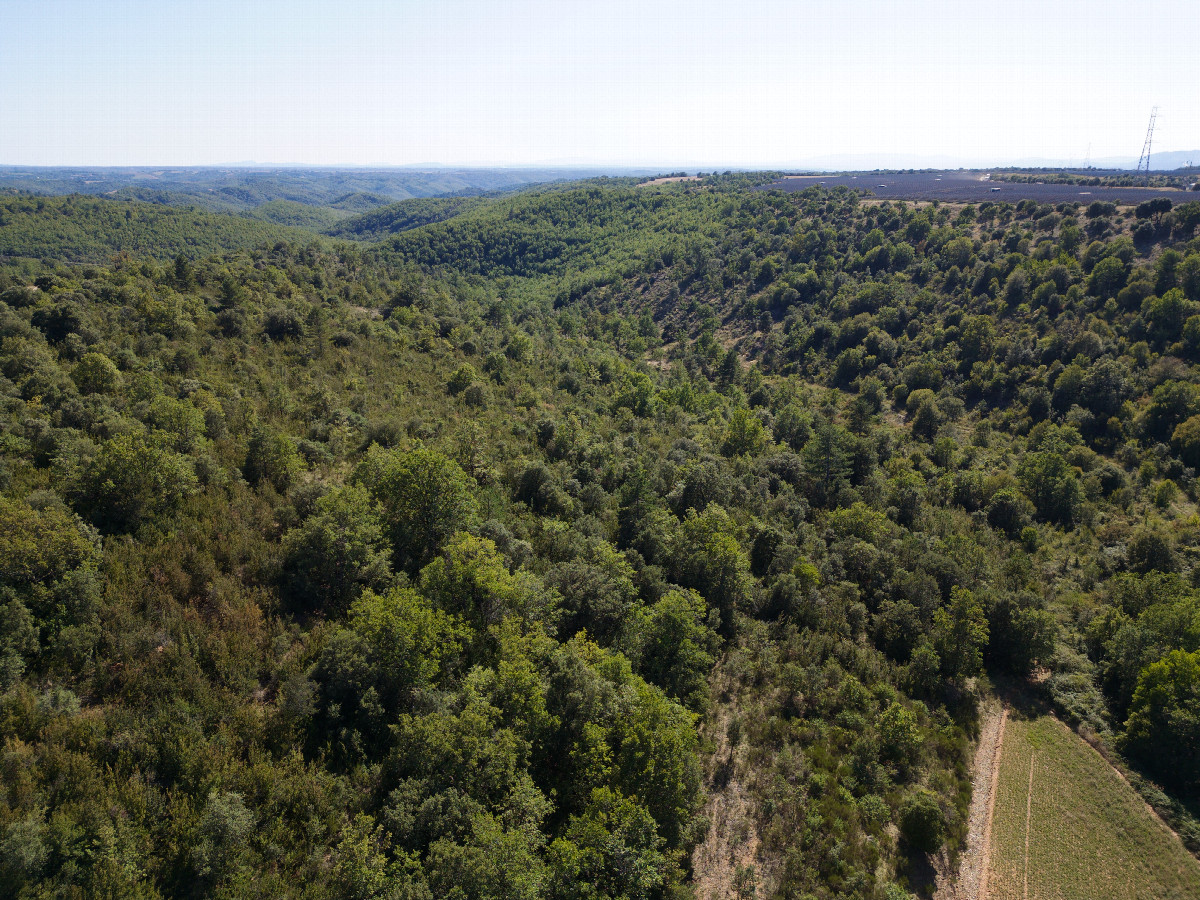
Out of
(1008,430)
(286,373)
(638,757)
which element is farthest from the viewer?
(1008,430)

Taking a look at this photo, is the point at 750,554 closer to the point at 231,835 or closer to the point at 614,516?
the point at 614,516

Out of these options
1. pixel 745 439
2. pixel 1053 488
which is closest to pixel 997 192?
pixel 1053 488

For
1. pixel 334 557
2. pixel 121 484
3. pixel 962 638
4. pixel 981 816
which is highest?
pixel 121 484

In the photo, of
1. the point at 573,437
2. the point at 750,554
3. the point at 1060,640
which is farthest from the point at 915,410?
the point at 573,437

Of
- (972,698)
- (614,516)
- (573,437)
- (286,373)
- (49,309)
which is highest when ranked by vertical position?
(49,309)

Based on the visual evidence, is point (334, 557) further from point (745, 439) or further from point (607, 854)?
point (745, 439)

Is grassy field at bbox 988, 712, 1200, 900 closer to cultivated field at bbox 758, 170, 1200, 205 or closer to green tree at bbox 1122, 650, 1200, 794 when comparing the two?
green tree at bbox 1122, 650, 1200, 794
